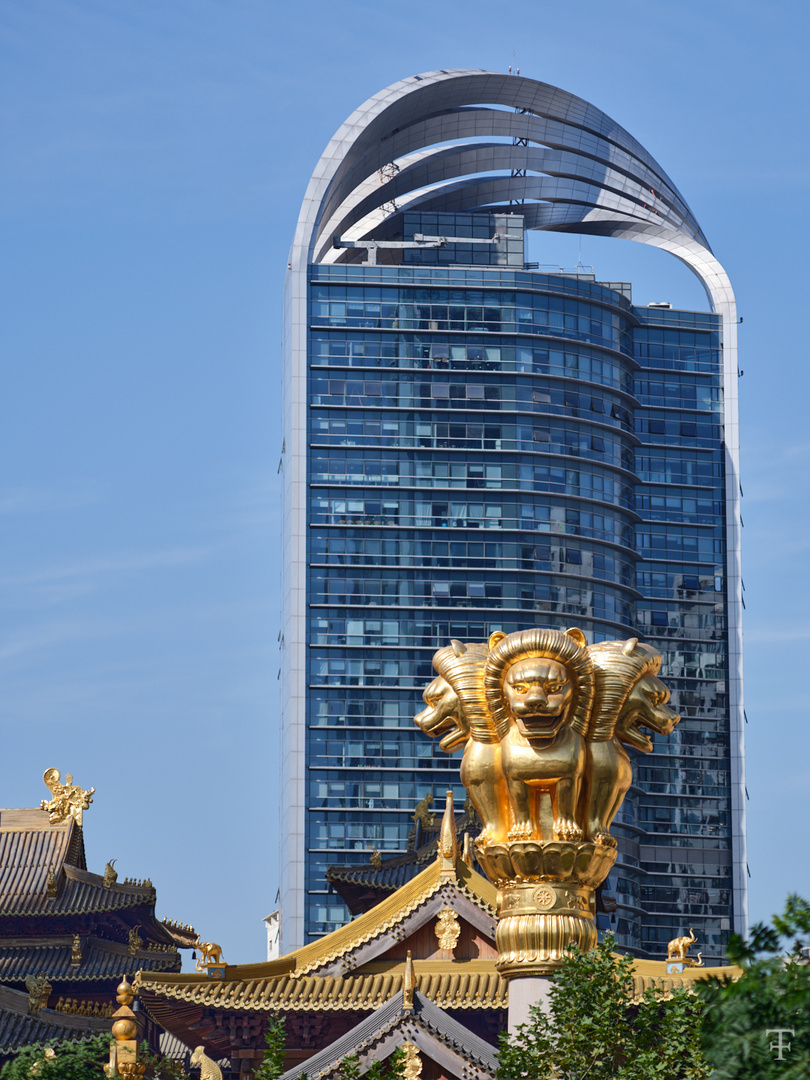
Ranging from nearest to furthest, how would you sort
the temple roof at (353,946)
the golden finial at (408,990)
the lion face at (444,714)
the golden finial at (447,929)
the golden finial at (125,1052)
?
1. the lion face at (444,714)
2. the golden finial at (125,1052)
3. the golden finial at (408,990)
4. the golden finial at (447,929)
5. the temple roof at (353,946)

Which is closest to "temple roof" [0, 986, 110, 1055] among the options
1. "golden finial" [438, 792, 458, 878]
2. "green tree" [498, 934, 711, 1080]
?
"golden finial" [438, 792, 458, 878]

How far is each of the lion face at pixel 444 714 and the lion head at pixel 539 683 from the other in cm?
38

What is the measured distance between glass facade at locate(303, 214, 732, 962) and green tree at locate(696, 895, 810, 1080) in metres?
105

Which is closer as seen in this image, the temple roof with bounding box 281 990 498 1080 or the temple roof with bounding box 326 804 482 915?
the temple roof with bounding box 281 990 498 1080

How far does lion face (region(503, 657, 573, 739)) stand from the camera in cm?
1848

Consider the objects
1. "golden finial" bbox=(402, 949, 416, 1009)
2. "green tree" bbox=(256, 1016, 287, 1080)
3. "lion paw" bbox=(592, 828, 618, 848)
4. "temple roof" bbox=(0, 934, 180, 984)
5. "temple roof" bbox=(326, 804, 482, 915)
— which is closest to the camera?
"lion paw" bbox=(592, 828, 618, 848)

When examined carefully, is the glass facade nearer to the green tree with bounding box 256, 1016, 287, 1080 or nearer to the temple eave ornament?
the green tree with bounding box 256, 1016, 287, 1080

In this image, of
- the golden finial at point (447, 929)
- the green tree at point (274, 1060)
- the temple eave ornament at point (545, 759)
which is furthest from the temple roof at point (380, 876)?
the temple eave ornament at point (545, 759)

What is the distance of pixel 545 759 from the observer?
18516mm

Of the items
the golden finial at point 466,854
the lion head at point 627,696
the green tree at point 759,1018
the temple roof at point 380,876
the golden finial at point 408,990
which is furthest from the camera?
the temple roof at point 380,876

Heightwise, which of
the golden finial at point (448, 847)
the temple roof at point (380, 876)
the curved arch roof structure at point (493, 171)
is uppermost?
the curved arch roof structure at point (493, 171)

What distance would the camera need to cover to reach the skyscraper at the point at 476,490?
124m

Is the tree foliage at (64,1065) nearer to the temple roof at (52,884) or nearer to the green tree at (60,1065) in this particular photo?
the green tree at (60,1065)

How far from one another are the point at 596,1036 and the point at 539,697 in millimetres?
3231
